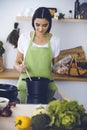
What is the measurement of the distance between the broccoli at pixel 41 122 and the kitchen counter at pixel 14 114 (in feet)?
0.59

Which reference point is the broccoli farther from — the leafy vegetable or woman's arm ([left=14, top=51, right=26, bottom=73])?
woman's arm ([left=14, top=51, right=26, bottom=73])

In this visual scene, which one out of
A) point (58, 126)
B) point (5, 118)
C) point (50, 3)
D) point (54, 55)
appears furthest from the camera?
point (50, 3)

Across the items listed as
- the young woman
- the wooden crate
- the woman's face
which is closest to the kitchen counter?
the young woman

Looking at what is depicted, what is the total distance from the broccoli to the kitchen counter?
18 centimetres

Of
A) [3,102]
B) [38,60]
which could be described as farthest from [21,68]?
[3,102]

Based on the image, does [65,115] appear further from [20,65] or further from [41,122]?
[20,65]

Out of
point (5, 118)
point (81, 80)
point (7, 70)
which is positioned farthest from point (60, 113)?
point (7, 70)

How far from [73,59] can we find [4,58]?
2.61 feet

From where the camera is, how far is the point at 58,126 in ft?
3.63

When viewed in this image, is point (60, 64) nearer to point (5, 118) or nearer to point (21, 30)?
point (21, 30)

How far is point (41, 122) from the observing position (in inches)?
44.8

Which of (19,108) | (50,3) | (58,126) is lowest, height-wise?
(19,108)

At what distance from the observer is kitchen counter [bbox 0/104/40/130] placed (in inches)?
52.1

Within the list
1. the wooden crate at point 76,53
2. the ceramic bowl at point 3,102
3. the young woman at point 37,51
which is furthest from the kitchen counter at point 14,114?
the wooden crate at point 76,53
